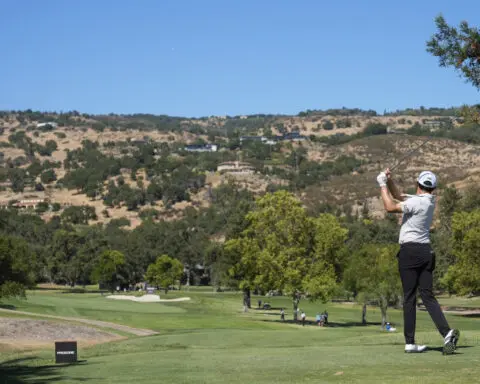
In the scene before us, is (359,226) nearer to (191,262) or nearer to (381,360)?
(191,262)

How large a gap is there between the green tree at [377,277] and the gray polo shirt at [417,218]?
5220cm

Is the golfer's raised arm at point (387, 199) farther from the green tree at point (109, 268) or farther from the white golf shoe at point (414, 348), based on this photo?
the green tree at point (109, 268)

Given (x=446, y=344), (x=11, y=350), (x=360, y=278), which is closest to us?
(x=446, y=344)

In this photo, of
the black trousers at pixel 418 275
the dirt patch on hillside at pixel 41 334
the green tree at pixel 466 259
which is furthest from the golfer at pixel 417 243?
the green tree at pixel 466 259

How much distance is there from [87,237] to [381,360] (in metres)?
149

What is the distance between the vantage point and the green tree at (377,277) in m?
68.8

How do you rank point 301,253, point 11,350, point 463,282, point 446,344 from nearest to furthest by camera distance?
1. point 446,344
2. point 11,350
3. point 301,253
4. point 463,282

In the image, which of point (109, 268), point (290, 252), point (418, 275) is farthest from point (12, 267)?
point (418, 275)

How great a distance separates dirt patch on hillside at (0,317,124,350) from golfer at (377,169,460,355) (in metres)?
28.4

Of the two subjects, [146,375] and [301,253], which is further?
[301,253]

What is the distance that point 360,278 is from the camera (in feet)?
242

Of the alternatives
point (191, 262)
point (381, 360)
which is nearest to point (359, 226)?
point (191, 262)

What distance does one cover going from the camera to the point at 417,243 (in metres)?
13.8

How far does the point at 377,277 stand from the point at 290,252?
8.58 m
